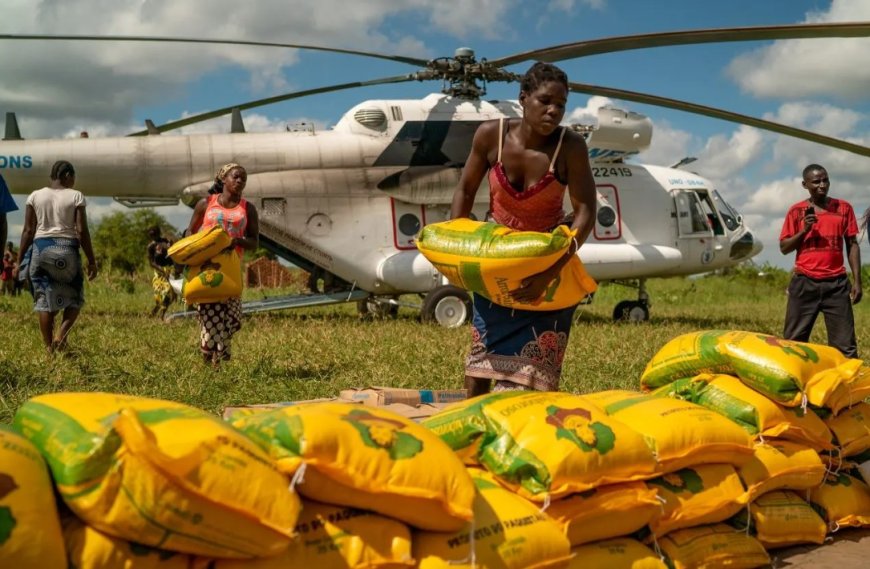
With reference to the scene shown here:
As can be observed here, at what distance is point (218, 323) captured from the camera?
5.80m

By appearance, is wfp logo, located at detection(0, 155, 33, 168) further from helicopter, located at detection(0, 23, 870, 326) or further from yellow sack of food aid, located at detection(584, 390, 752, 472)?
yellow sack of food aid, located at detection(584, 390, 752, 472)

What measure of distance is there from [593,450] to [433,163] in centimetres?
845

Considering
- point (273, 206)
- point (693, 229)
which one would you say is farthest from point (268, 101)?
point (693, 229)

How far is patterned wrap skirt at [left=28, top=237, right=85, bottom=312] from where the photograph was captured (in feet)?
20.1

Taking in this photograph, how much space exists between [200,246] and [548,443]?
11.8 ft

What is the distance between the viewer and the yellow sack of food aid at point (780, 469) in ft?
9.93

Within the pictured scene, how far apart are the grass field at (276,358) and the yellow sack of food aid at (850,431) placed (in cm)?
213

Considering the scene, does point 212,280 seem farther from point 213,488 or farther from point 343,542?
point 213,488

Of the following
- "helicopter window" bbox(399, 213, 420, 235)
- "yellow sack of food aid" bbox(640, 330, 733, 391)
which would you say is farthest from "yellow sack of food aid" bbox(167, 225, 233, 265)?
"helicopter window" bbox(399, 213, 420, 235)

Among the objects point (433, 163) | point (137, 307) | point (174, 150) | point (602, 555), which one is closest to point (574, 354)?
point (433, 163)

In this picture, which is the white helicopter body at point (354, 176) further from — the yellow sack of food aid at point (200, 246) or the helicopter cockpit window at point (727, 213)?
the yellow sack of food aid at point (200, 246)

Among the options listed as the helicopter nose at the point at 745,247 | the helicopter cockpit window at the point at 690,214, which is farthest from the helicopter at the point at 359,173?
the helicopter nose at the point at 745,247

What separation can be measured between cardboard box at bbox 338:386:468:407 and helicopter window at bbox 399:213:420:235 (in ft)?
22.1

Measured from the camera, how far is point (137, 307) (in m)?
13.4
